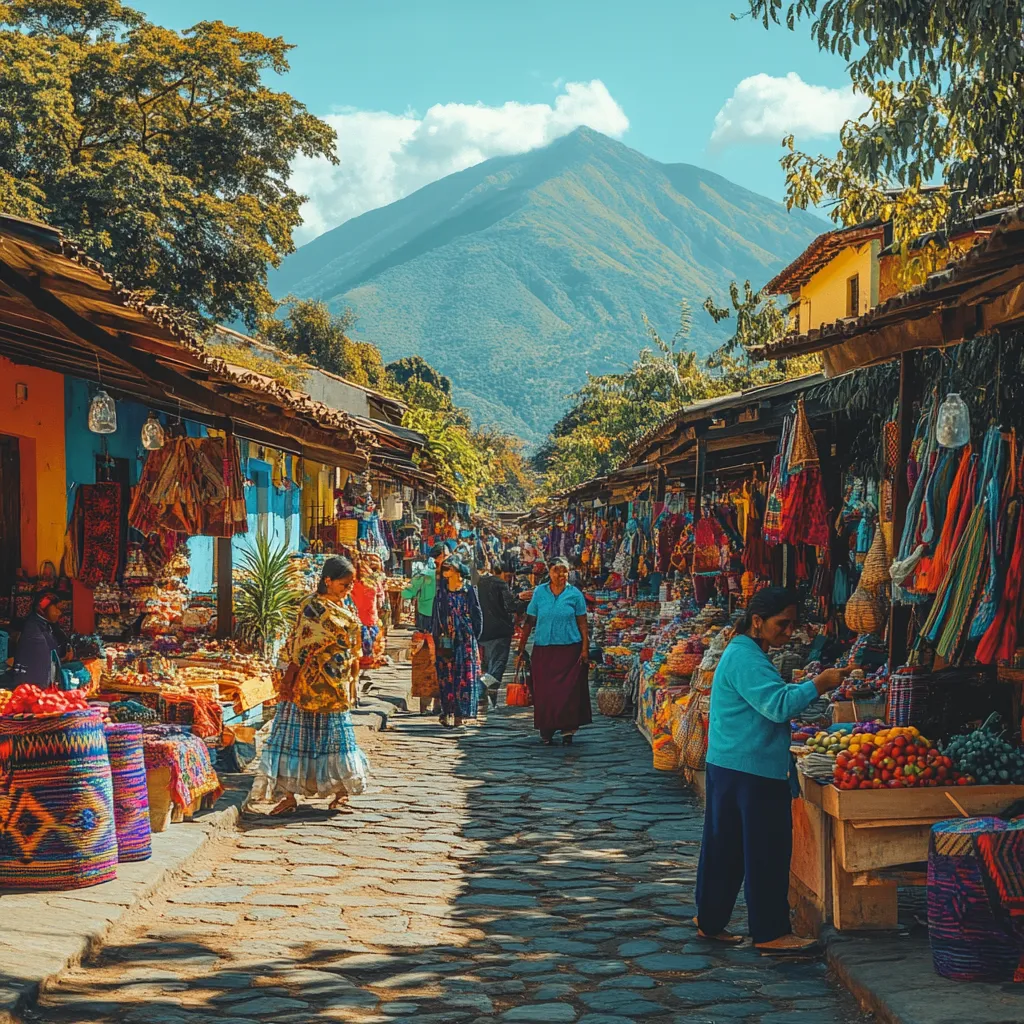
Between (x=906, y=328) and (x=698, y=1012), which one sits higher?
(x=906, y=328)

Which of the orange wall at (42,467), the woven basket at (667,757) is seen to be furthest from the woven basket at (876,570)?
the orange wall at (42,467)

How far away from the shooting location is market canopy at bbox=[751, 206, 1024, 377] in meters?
5.30

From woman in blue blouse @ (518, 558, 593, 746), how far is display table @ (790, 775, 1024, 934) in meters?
6.90

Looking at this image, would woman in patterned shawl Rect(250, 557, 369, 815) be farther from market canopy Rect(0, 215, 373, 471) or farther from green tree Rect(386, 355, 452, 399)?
green tree Rect(386, 355, 452, 399)

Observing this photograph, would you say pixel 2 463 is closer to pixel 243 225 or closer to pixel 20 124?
pixel 20 124

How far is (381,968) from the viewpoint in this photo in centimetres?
588

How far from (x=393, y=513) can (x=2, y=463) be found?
41.4 ft

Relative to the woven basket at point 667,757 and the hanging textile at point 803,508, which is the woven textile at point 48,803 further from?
the hanging textile at point 803,508

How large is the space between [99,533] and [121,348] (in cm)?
339

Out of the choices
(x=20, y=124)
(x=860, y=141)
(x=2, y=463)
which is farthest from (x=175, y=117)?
(x=860, y=141)

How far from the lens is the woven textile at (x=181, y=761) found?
8211 millimetres

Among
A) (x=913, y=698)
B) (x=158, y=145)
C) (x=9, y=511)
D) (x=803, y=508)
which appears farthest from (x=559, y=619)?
(x=158, y=145)

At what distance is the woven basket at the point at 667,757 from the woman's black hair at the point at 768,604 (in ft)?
16.3

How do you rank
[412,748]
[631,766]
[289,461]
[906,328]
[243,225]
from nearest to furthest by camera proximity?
[906,328] → [631,766] → [412,748] → [289,461] → [243,225]
